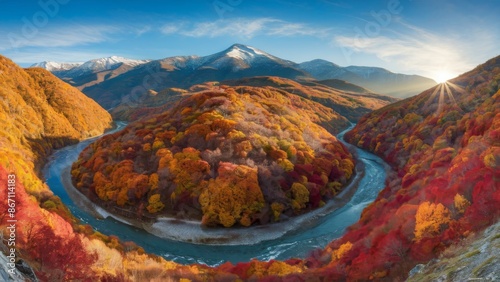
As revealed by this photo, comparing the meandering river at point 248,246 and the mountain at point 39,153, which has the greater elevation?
the mountain at point 39,153

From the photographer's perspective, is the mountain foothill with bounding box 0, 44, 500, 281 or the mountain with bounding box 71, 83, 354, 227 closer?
the mountain foothill with bounding box 0, 44, 500, 281

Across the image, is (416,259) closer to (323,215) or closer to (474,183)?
(474,183)

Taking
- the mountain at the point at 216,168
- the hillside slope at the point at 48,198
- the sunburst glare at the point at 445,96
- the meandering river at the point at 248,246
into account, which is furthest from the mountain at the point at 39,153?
the sunburst glare at the point at 445,96

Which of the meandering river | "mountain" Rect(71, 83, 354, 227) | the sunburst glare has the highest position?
the sunburst glare

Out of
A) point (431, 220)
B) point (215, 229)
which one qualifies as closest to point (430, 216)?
point (431, 220)

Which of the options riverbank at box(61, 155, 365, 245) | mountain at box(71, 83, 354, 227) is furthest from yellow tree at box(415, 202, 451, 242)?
mountain at box(71, 83, 354, 227)

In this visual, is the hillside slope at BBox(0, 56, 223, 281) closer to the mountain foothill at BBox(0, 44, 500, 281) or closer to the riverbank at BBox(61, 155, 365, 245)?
the mountain foothill at BBox(0, 44, 500, 281)

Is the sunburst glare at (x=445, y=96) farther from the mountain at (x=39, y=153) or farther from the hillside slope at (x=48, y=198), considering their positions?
the mountain at (x=39, y=153)

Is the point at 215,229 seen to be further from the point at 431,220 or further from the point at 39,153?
the point at 39,153

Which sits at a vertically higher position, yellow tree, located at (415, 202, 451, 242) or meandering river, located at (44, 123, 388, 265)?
yellow tree, located at (415, 202, 451, 242)
